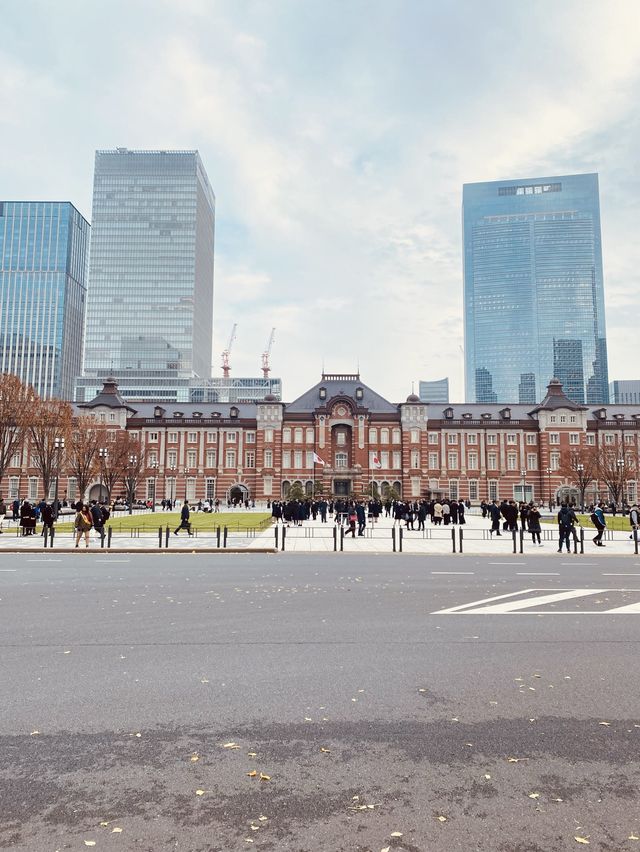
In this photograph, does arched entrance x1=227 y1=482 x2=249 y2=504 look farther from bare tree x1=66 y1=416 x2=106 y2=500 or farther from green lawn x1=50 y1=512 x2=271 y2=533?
green lawn x1=50 y1=512 x2=271 y2=533

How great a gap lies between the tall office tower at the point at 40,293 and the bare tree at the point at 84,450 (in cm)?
13021

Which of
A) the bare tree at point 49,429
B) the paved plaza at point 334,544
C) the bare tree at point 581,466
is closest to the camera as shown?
the paved plaza at point 334,544

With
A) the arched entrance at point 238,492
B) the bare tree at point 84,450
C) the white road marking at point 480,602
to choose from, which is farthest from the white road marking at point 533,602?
the arched entrance at point 238,492

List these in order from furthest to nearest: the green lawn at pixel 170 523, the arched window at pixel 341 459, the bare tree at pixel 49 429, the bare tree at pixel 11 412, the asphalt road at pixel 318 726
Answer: the arched window at pixel 341 459, the bare tree at pixel 49 429, the bare tree at pixel 11 412, the green lawn at pixel 170 523, the asphalt road at pixel 318 726

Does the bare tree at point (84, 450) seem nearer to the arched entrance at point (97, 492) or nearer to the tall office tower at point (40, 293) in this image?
the arched entrance at point (97, 492)

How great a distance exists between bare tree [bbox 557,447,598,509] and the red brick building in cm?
309

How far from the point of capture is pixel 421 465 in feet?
249

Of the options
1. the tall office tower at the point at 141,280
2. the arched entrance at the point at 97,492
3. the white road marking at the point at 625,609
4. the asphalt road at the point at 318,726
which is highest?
the tall office tower at the point at 141,280

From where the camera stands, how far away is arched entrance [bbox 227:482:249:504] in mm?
76625

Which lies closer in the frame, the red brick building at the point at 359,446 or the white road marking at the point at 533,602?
the white road marking at the point at 533,602

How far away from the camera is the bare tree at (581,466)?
62.0 metres

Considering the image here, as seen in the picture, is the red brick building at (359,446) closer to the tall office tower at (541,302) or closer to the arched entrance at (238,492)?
the arched entrance at (238,492)

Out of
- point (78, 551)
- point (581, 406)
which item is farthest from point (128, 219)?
point (78, 551)

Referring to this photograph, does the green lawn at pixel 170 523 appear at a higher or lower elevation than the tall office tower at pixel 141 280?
lower
